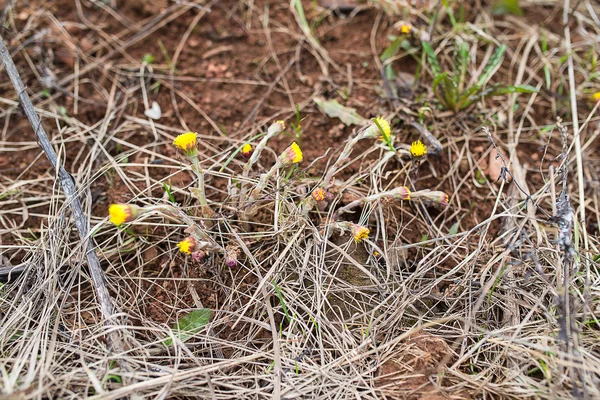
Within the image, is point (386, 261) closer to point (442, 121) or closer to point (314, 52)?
point (442, 121)

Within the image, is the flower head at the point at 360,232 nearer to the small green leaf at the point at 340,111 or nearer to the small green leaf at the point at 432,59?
the small green leaf at the point at 340,111

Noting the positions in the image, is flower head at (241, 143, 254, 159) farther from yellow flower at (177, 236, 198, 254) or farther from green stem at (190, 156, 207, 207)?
yellow flower at (177, 236, 198, 254)

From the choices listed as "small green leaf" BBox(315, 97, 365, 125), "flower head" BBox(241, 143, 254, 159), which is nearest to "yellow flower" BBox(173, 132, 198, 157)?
"flower head" BBox(241, 143, 254, 159)

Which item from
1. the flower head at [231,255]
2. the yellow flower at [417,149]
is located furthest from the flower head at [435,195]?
the flower head at [231,255]

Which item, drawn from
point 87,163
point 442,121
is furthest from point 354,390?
point 87,163

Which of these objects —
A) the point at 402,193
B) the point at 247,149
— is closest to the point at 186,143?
the point at 247,149

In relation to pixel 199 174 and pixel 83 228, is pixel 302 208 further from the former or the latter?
pixel 83 228

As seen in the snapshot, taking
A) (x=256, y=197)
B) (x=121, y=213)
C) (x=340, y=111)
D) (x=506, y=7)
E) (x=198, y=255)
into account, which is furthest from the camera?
(x=506, y=7)
